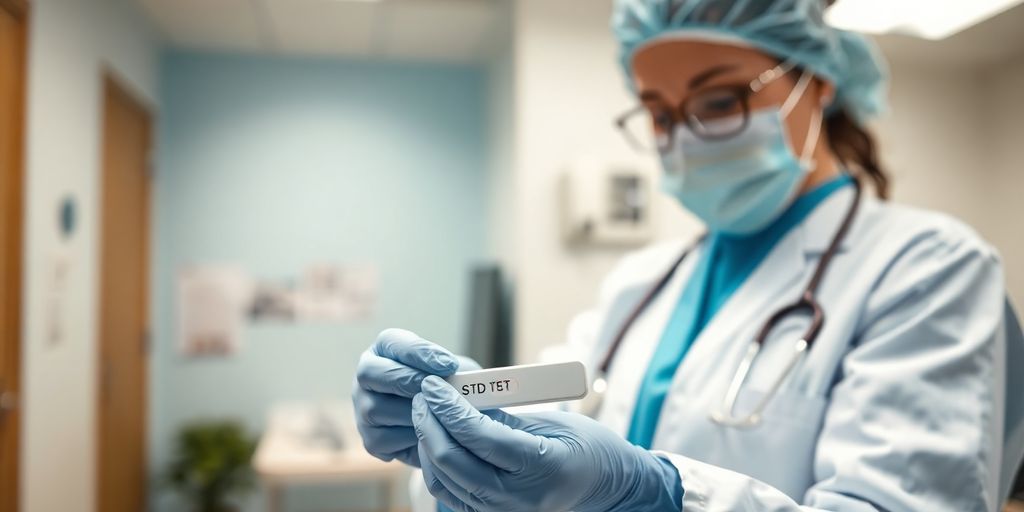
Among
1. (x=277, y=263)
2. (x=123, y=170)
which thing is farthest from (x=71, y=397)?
(x=277, y=263)

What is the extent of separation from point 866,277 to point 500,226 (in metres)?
2.02

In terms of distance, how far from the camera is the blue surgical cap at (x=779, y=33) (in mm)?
888

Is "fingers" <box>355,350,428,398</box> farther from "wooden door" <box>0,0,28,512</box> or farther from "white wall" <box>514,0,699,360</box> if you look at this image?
"white wall" <box>514,0,699,360</box>

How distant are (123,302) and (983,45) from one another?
106 inches

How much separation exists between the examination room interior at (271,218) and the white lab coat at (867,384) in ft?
4.44

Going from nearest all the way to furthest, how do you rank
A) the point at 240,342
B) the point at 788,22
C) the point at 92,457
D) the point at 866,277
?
the point at 866,277, the point at 788,22, the point at 92,457, the point at 240,342

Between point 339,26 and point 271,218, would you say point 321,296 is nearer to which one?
point 271,218

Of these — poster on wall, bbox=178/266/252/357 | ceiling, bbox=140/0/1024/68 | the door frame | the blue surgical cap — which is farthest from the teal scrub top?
poster on wall, bbox=178/266/252/357

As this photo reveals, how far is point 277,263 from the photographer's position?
2.99m

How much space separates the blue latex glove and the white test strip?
0.07ft

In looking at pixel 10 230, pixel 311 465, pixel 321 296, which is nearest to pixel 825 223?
pixel 10 230

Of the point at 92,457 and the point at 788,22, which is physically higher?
the point at 788,22

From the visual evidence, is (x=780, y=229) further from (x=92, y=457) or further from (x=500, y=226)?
(x=92, y=457)

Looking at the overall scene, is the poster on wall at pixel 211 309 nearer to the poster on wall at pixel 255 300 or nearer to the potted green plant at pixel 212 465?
the poster on wall at pixel 255 300
